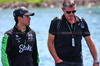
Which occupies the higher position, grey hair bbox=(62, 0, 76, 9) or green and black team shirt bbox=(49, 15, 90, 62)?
grey hair bbox=(62, 0, 76, 9)

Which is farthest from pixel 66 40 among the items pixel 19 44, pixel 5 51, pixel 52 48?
pixel 5 51

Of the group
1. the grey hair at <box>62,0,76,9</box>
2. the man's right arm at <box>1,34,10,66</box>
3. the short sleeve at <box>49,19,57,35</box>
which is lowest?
the man's right arm at <box>1,34,10,66</box>

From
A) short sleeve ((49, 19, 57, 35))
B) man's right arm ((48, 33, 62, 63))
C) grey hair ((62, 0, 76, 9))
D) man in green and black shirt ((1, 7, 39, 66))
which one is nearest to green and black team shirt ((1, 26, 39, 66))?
man in green and black shirt ((1, 7, 39, 66))

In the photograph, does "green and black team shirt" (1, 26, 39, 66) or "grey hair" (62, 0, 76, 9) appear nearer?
"grey hair" (62, 0, 76, 9)

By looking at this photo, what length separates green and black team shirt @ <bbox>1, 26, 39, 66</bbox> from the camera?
18.8ft

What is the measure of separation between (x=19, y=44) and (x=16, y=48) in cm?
9

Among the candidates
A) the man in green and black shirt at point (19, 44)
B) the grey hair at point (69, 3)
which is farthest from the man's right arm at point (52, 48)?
the grey hair at point (69, 3)

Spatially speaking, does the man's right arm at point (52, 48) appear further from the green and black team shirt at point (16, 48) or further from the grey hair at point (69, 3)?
the grey hair at point (69, 3)

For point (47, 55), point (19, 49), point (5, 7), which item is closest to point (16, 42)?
point (19, 49)

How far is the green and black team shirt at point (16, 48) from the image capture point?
572 centimetres

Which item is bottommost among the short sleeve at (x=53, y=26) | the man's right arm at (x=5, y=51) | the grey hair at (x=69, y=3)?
the man's right arm at (x=5, y=51)

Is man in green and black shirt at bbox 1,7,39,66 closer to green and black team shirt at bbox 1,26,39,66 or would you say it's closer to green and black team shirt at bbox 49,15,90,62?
green and black team shirt at bbox 1,26,39,66

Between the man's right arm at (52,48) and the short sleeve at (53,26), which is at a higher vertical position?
the short sleeve at (53,26)

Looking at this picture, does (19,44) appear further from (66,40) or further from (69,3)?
(69,3)
